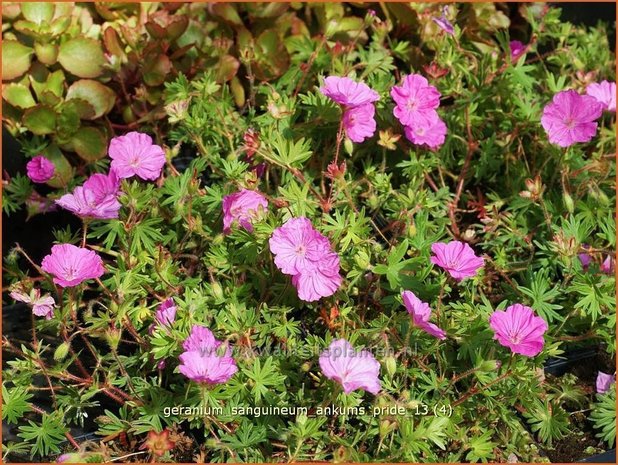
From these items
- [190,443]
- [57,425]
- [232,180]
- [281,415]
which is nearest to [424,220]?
[232,180]

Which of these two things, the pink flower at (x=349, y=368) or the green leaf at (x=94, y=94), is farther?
the green leaf at (x=94, y=94)


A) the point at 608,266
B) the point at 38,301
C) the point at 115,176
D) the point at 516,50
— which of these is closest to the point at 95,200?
the point at 115,176

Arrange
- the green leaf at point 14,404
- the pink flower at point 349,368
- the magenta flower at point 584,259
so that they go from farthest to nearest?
the magenta flower at point 584,259 → the green leaf at point 14,404 → the pink flower at point 349,368

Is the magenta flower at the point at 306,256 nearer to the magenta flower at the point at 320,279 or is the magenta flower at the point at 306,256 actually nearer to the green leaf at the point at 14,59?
the magenta flower at the point at 320,279

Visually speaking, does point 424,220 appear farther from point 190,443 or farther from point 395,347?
point 190,443

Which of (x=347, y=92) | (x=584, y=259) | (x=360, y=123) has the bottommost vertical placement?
(x=584, y=259)

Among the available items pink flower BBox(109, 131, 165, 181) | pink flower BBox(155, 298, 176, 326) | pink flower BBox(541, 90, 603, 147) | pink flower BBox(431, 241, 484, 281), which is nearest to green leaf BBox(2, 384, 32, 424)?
pink flower BBox(155, 298, 176, 326)

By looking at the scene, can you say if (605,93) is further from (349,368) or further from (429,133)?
(349,368)

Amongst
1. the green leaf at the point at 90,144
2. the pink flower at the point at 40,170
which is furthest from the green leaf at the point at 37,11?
the pink flower at the point at 40,170
